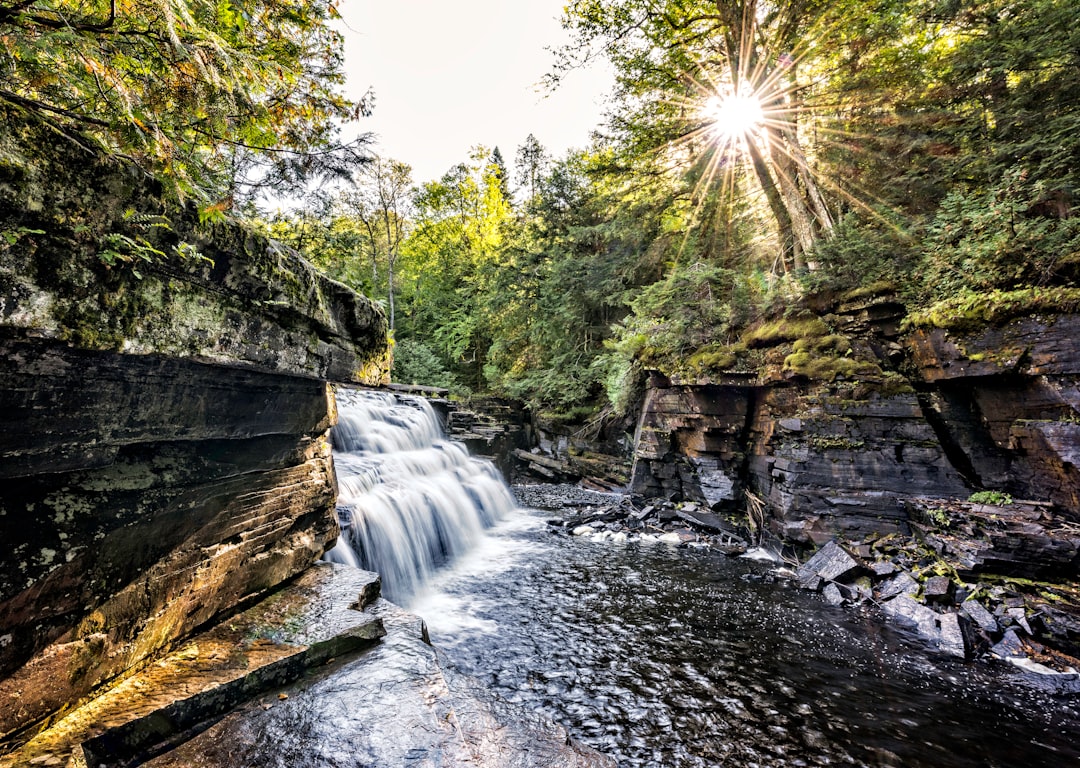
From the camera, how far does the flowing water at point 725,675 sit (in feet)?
10.4

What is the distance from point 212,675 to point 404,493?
556 centimetres

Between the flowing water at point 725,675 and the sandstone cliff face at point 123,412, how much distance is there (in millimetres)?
2781

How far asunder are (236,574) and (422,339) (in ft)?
80.6

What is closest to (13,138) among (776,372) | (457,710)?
(457,710)

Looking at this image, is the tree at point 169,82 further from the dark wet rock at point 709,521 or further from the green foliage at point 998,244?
the dark wet rock at point 709,521

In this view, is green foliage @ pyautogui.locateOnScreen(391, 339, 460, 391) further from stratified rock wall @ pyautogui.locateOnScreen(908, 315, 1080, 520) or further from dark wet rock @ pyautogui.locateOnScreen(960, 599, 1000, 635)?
dark wet rock @ pyautogui.locateOnScreen(960, 599, 1000, 635)

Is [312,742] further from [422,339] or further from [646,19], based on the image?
[422,339]

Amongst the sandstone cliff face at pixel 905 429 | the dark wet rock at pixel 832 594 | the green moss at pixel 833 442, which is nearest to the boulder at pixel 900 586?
the dark wet rock at pixel 832 594

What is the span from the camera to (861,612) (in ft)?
16.9

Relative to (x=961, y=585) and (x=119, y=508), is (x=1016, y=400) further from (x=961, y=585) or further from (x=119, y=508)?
(x=119, y=508)

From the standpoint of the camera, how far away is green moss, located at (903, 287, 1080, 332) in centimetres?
506

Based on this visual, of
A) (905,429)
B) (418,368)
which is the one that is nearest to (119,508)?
(905,429)

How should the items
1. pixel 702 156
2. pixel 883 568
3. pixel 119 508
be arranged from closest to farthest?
pixel 119 508
pixel 883 568
pixel 702 156

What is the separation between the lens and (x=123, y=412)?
221cm
